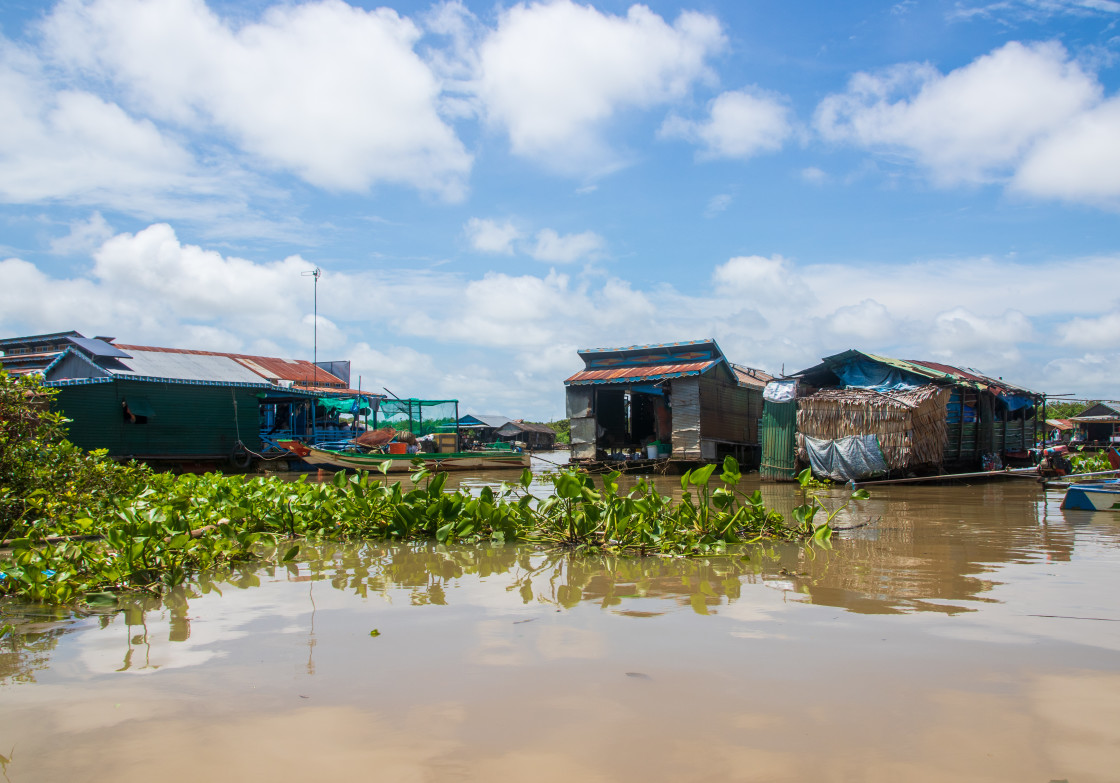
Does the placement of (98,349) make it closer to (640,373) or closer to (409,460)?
(409,460)

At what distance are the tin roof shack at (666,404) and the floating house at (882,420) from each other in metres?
3.26

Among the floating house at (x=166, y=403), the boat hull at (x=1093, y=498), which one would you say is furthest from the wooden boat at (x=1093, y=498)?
the floating house at (x=166, y=403)

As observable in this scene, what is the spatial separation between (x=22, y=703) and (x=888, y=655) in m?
3.42

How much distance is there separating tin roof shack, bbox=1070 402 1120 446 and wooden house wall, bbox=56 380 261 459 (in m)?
39.8

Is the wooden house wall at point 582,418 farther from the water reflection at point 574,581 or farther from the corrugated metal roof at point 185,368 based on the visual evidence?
the water reflection at point 574,581

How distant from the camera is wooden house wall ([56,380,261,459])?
1934cm

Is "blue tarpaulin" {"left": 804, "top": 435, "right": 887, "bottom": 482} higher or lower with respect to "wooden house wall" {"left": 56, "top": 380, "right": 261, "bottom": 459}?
lower

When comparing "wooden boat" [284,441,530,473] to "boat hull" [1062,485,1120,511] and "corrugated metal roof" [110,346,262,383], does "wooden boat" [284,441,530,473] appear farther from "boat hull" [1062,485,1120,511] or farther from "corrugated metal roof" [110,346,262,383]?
"boat hull" [1062,485,1120,511]

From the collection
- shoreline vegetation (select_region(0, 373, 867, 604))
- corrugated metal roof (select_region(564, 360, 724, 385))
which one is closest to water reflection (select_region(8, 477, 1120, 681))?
shoreline vegetation (select_region(0, 373, 867, 604))

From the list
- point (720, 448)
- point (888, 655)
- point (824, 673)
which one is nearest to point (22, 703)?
point (824, 673)

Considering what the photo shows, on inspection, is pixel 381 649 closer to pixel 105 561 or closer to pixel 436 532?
pixel 105 561

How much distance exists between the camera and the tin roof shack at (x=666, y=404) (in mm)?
21312

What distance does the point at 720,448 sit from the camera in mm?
22938

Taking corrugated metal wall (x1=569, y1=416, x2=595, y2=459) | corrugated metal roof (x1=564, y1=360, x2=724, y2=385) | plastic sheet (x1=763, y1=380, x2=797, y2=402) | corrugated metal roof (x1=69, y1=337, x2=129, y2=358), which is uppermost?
corrugated metal roof (x1=69, y1=337, x2=129, y2=358)
